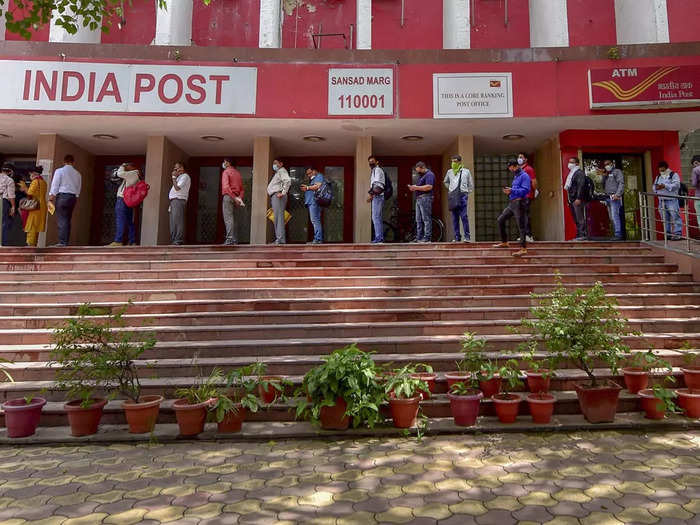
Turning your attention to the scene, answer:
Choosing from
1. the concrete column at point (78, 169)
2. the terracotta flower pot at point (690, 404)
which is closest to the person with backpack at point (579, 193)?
the terracotta flower pot at point (690, 404)

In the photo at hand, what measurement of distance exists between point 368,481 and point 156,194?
31.1 feet

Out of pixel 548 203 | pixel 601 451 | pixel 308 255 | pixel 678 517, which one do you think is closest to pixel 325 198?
pixel 308 255

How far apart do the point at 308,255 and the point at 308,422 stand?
4.07 m

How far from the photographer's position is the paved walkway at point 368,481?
8.86 feet

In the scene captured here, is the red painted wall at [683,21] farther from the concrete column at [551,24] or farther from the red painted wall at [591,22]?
the concrete column at [551,24]

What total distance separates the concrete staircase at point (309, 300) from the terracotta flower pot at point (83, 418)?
0.27 m

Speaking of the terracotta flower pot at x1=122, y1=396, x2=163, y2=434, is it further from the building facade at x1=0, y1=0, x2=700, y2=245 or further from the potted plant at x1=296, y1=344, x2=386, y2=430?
the building facade at x1=0, y1=0, x2=700, y2=245

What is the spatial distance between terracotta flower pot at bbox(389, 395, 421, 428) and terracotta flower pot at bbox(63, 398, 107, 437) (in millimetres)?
2601

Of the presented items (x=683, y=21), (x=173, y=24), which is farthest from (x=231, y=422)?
(x=683, y=21)

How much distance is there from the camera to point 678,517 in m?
2.60

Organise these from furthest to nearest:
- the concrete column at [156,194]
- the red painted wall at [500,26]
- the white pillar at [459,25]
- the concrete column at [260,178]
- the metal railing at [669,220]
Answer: the red painted wall at [500,26] → the white pillar at [459,25] → the concrete column at [260,178] → the concrete column at [156,194] → the metal railing at [669,220]

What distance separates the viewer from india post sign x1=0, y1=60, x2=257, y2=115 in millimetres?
9133

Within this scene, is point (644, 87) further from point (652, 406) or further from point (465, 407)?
point (465, 407)

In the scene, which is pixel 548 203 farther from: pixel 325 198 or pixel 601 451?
pixel 601 451
